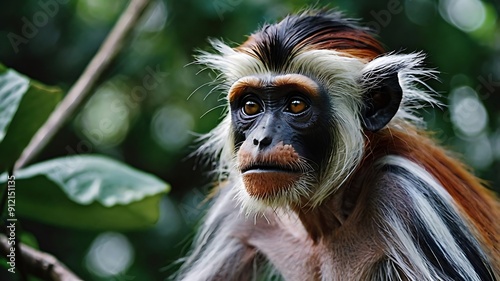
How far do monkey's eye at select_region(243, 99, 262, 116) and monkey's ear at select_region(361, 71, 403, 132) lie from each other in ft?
2.42

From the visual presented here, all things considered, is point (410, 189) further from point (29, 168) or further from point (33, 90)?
point (29, 168)

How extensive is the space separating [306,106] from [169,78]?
5.97 metres

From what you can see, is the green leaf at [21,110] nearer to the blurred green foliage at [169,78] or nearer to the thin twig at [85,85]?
the thin twig at [85,85]

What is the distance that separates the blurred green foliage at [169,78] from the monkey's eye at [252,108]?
9.43ft

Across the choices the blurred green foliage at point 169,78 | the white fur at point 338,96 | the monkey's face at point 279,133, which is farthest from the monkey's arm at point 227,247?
the blurred green foliage at point 169,78

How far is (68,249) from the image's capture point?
1130cm

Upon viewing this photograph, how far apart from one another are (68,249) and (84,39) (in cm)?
332

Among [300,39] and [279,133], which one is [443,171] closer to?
[279,133]

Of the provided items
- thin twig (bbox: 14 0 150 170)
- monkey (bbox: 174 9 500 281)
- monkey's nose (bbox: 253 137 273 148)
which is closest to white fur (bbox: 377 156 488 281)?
monkey (bbox: 174 9 500 281)

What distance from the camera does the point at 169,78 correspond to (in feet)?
35.0

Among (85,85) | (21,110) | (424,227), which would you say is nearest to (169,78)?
(85,85)

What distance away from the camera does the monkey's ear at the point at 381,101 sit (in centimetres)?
495

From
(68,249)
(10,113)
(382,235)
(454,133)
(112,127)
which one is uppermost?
(454,133)

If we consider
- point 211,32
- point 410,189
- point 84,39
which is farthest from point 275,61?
point 84,39
